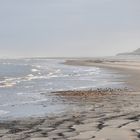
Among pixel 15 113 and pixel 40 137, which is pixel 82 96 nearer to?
pixel 15 113

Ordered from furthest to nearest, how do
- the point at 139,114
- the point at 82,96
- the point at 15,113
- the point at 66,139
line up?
the point at 82,96, the point at 15,113, the point at 139,114, the point at 66,139

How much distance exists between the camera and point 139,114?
11055 mm

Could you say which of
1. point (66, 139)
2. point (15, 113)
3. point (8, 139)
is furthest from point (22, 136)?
point (15, 113)

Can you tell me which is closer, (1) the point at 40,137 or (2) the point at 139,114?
(1) the point at 40,137

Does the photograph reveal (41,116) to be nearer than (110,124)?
No

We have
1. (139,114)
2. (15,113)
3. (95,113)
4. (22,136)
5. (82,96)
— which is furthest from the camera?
(82,96)

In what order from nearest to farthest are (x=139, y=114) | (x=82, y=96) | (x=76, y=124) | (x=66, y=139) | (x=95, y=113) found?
1. (x=66, y=139)
2. (x=76, y=124)
3. (x=139, y=114)
4. (x=95, y=113)
5. (x=82, y=96)

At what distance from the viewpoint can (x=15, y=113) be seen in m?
14.3

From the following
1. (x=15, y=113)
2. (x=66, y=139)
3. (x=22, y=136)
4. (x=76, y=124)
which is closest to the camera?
(x=66, y=139)

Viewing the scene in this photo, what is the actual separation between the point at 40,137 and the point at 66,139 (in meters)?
0.68

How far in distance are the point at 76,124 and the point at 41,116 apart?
113 inches

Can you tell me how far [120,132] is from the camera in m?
8.92

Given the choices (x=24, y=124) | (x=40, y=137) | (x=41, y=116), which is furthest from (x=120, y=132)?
(x=41, y=116)

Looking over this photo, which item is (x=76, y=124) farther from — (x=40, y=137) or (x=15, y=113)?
(x=15, y=113)
